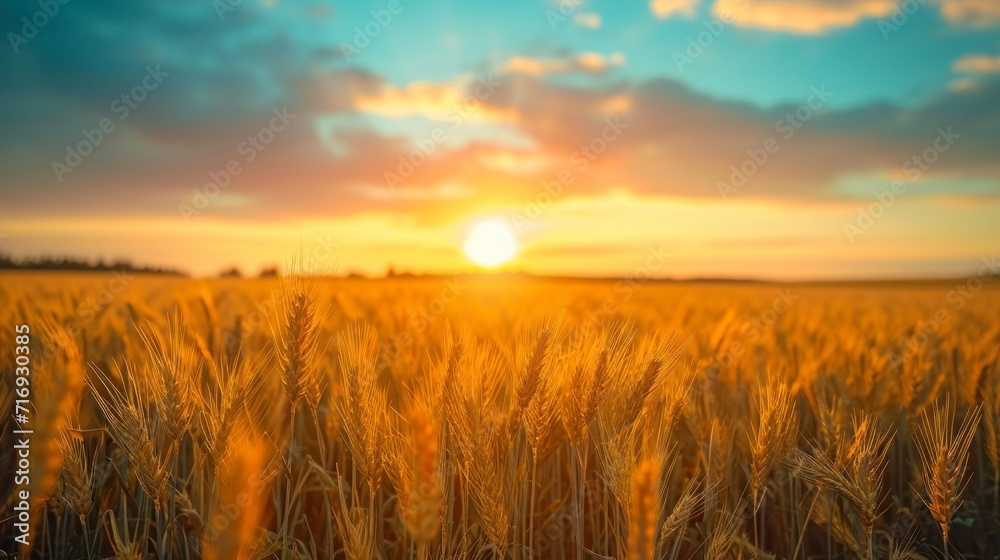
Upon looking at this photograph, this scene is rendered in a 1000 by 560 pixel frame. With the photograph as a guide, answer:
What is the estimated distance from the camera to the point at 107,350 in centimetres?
340

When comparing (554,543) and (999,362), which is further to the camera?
(999,362)

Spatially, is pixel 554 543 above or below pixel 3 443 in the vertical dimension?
below

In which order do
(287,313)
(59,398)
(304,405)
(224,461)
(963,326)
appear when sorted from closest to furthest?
1. (59,398)
2. (224,461)
3. (287,313)
4. (304,405)
5. (963,326)

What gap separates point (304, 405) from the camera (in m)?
3.04

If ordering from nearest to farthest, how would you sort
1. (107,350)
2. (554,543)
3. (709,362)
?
1. (554,543)
2. (709,362)
3. (107,350)

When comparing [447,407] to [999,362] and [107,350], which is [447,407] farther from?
[999,362]

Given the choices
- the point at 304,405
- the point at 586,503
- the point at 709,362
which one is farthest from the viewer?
the point at 304,405

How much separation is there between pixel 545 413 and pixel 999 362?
368cm

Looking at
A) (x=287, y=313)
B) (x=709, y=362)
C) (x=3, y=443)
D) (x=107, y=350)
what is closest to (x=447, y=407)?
(x=287, y=313)

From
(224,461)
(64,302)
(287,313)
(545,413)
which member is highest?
(64,302)

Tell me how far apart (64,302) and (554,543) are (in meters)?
3.87

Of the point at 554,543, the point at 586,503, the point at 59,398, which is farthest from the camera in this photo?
the point at 586,503

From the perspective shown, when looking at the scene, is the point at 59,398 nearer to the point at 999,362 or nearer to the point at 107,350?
the point at 107,350

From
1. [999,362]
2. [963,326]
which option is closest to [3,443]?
[999,362]
